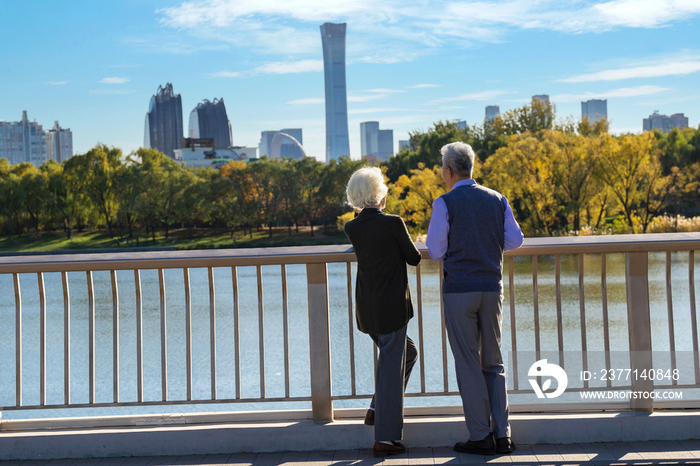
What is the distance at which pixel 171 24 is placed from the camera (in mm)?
91875

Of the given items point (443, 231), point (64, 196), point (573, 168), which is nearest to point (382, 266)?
point (443, 231)

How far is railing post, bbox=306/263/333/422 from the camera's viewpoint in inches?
119

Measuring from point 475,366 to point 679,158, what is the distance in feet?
151

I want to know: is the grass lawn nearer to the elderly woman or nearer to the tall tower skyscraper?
the elderly woman

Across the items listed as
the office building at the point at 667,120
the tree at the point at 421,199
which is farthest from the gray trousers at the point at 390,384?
the office building at the point at 667,120

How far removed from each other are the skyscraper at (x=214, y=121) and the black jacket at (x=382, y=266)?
18122cm

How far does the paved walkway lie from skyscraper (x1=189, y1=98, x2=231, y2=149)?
7121 inches

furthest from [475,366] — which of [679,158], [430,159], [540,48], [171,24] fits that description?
[171,24]

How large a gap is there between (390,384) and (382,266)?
0.58 meters

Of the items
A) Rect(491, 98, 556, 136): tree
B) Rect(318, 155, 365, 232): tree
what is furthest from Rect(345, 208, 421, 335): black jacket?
Rect(491, 98, 556, 136): tree

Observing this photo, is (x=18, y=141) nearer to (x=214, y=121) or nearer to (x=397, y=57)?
(x=214, y=121)

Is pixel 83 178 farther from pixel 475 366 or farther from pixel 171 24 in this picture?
pixel 475 366

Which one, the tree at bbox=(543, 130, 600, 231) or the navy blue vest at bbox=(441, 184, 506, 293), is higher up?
A: the tree at bbox=(543, 130, 600, 231)

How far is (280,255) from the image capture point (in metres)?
2.97
